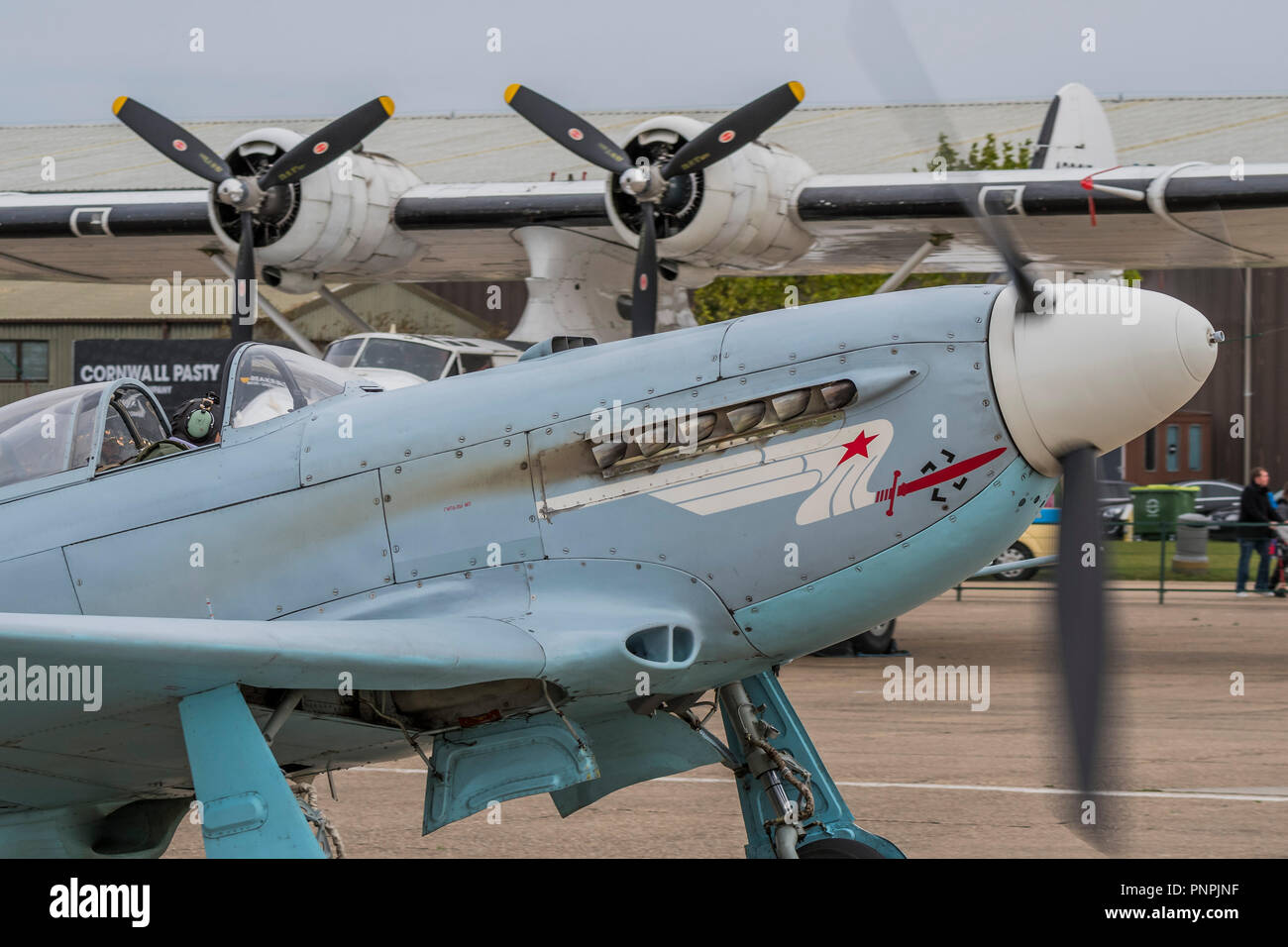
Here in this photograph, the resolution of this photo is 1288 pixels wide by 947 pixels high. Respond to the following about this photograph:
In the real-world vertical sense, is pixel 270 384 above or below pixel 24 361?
above

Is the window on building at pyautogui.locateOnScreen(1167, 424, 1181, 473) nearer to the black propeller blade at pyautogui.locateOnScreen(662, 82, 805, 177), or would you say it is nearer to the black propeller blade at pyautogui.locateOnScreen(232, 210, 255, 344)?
the black propeller blade at pyautogui.locateOnScreen(662, 82, 805, 177)

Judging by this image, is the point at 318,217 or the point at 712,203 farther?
the point at 318,217

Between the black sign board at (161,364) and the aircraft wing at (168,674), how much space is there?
13363 mm

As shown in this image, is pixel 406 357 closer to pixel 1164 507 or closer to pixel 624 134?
pixel 1164 507

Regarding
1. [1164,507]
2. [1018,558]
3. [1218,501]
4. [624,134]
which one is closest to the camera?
[1018,558]

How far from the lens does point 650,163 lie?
15594mm

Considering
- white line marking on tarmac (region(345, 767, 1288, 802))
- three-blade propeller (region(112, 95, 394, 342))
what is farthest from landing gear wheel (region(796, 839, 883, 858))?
three-blade propeller (region(112, 95, 394, 342))

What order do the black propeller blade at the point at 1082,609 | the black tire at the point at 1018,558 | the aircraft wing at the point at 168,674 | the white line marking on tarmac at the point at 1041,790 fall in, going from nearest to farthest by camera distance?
the aircraft wing at the point at 168,674, the black propeller blade at the point at 1082,609, the white line marking on tarmac at the point at 1041,790, the black tire at the point at 1018,558

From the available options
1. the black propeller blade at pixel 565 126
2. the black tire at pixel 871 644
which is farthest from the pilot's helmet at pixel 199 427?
the black propeller blade at pixel 565 126

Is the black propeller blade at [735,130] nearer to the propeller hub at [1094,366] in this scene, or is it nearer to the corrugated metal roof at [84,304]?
the propeller hub at [1094,366]

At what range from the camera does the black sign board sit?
690 inches

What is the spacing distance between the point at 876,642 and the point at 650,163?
600cm

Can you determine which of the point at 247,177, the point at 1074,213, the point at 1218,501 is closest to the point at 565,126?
the point at 247,177

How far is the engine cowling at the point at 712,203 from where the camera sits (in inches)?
614
